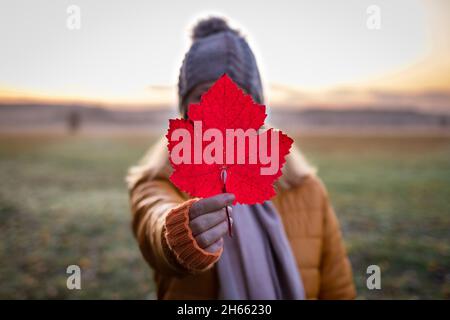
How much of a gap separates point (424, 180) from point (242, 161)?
20.0ft

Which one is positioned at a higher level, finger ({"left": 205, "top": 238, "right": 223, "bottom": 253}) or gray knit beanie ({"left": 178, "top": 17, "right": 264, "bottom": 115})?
gray knit beanie ({"left": 178, "top": 17, "right": 264, "bottom": 115})

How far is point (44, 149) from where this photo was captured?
28.6 ft

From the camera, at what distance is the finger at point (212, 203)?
711mm

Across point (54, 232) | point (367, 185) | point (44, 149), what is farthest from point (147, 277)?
point (44, 149)

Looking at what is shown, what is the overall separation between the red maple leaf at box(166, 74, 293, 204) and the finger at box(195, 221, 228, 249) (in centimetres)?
6

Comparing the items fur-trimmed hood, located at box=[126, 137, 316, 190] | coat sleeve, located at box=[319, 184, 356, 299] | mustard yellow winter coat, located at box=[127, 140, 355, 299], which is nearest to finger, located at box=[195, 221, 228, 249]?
mustard yellow winter coat, located at box=[127, 140, 355, 299]

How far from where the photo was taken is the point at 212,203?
716 mm

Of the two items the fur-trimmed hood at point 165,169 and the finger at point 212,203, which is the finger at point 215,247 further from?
the fur-trimmed hood at point 165,169

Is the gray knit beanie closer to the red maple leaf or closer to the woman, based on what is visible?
the woman

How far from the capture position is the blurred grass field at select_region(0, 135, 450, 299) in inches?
117

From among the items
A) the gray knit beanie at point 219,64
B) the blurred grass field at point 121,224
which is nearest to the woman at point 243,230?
the gray knit beanie at point 219,64

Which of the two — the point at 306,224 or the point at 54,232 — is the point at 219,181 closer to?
the point at 306,224

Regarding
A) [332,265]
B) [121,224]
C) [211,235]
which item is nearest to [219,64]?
[211,235]
